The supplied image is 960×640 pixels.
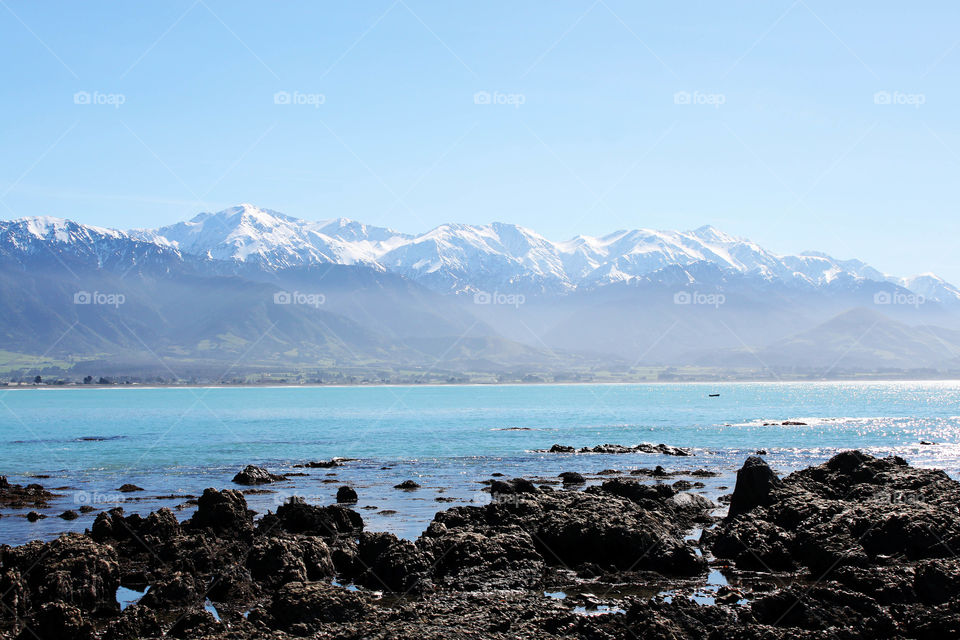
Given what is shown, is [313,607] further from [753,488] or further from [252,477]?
[252,477]

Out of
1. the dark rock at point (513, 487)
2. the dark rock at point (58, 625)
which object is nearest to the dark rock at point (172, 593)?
the dark rock at point (58, 625)

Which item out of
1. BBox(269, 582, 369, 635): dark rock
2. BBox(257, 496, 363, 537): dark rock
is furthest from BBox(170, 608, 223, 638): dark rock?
BBox(257, 496, 363, 537): dark rock

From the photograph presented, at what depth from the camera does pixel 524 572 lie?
81.1ft

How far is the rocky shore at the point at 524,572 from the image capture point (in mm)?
18578

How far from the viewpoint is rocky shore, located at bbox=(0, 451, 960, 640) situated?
18578 millimetres

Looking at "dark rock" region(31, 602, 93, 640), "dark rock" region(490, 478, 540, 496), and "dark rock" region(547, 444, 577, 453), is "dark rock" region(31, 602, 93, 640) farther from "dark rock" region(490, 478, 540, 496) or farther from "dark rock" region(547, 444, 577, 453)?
"dark rock" region(547, 444, 577, 453)

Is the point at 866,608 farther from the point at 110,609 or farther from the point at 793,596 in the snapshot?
the point at 110,609

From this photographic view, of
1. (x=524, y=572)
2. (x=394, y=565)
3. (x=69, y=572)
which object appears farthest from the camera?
(x=524, y=572)

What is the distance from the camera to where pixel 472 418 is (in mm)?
137625

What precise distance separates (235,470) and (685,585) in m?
43.4

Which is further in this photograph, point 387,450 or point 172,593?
point 387,450

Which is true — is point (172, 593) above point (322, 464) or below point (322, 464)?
above

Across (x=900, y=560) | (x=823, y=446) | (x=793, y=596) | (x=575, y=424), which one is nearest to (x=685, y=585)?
(x=793, y=596)

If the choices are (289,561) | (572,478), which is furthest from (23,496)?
(572,478)
